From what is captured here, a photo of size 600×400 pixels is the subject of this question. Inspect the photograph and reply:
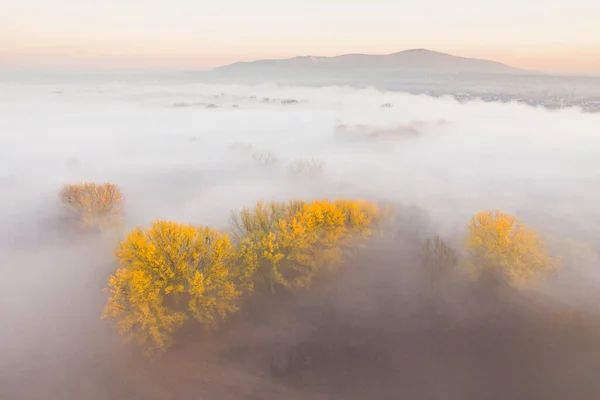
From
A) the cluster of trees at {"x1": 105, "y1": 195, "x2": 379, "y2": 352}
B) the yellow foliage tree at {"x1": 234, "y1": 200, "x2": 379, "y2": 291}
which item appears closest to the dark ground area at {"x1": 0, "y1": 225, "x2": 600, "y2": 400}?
the cluster of trees at {"x1": 105, "y1": 195, "x2": 379, "y2": 352}

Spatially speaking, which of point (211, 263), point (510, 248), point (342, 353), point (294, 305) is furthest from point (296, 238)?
point (510, 248)

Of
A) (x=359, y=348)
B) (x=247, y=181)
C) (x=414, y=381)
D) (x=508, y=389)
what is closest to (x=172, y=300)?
(x=359, y=348)

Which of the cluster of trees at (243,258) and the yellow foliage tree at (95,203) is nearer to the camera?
the cluster of trees at (243,258)

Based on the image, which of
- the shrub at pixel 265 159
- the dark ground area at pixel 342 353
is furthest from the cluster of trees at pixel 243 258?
the shrub at pixel 265 159

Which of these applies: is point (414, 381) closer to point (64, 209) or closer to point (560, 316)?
point (560, 316)

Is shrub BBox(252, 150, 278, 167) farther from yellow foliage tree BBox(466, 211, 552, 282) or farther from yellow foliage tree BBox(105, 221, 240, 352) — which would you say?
yellow foliage tree BBox(105, 221, 240, 352)

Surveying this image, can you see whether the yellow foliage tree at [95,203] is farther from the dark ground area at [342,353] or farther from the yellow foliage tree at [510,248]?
the yellow foliage tree at [510,248]
